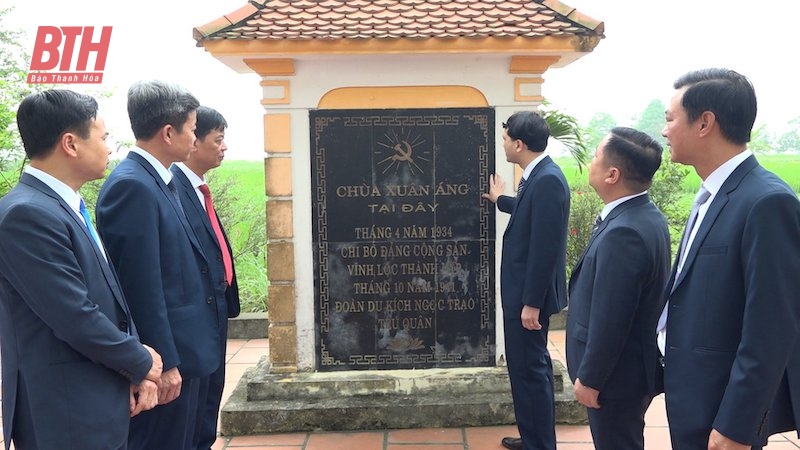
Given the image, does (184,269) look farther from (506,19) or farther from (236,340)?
(236,340)

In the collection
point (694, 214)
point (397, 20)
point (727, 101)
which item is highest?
point (397, 20)

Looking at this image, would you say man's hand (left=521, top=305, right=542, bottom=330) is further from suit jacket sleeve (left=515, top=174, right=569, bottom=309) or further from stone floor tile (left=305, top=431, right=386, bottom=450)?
stone floor tile (left=305, top=431, right=386, bottom=450)

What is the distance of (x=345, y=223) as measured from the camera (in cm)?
430

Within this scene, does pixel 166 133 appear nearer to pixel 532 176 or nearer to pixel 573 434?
pixel 532 176

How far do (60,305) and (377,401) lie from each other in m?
2.65

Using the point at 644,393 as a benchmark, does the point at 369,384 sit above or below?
below

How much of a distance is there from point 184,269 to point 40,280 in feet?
2.66

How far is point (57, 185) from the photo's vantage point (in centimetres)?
207

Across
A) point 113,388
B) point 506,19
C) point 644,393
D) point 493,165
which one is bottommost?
point 644,393

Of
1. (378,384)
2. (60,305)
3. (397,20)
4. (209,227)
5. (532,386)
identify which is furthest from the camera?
(378,384)

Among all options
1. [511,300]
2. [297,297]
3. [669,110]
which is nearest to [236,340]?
[297,297]

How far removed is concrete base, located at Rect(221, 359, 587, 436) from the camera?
4.13 meters

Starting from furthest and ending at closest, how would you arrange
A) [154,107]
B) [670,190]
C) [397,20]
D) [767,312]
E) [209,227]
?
[670,190], [397,20], [209,227], [154,107], [767,312]

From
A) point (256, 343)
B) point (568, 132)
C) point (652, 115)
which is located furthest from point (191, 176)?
point (652, 115)
